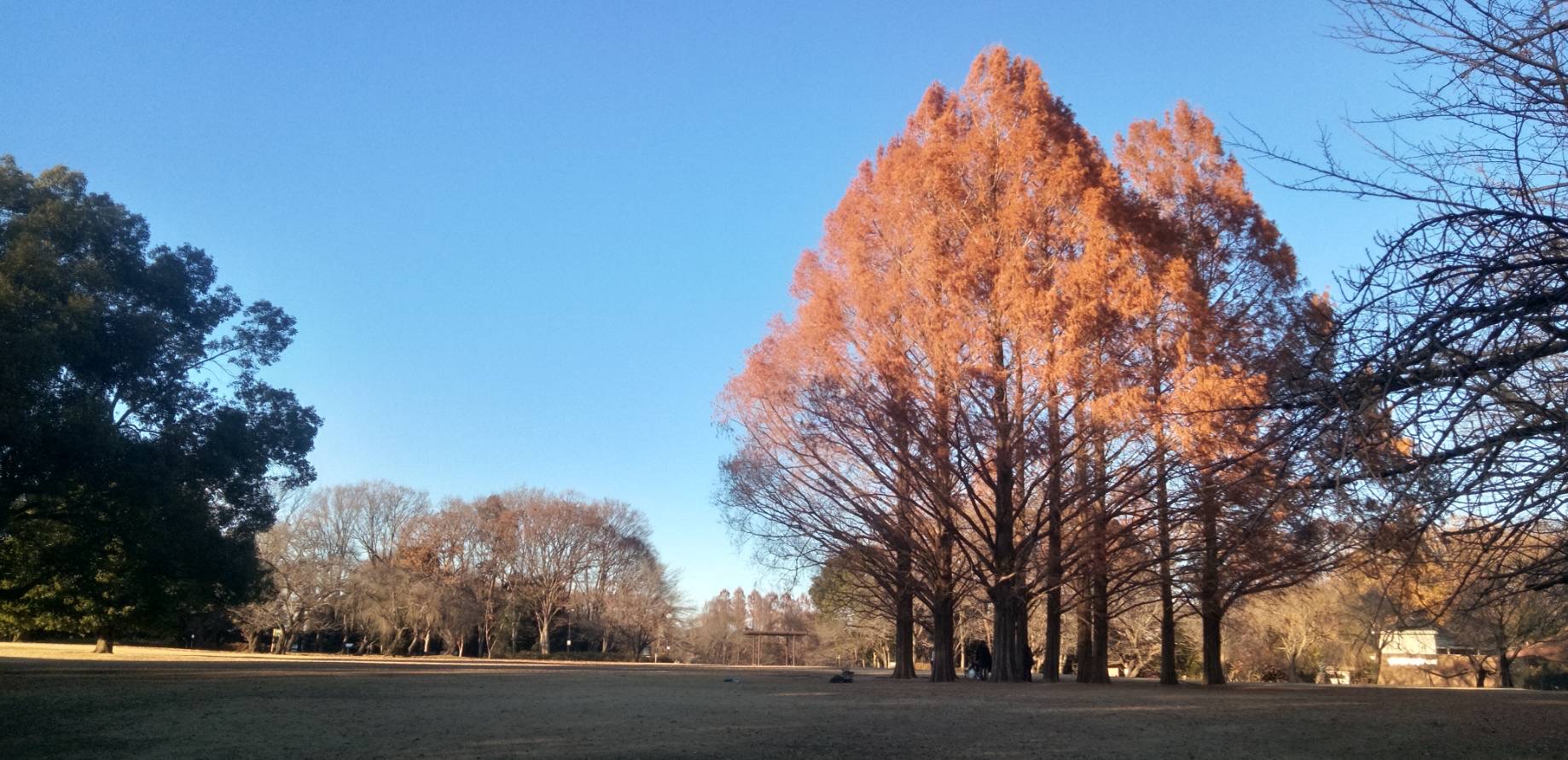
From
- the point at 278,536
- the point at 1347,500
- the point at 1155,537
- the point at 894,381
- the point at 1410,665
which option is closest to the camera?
the point at 1347,500

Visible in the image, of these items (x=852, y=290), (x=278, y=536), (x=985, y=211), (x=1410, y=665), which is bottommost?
(x=1410, y=665)

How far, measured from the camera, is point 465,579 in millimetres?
55625

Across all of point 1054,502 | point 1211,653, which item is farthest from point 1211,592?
point 1054,502

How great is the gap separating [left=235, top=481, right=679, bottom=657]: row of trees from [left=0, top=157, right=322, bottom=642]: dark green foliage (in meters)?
27.5

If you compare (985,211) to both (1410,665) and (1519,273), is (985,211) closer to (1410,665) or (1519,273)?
(1519,273)

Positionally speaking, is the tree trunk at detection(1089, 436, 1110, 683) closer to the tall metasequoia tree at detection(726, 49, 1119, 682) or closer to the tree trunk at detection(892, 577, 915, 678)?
the tall metasequoia tree at detection(726, 49, 1119, 682)

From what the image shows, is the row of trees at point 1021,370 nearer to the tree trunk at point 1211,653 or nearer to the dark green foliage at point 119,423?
the tree trunk at point 1211,653

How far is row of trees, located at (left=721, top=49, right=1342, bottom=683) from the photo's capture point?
19.4 metres

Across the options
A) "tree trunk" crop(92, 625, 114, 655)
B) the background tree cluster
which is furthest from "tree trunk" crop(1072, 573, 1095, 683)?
the background tree cluster

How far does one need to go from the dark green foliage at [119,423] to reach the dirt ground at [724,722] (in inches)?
117

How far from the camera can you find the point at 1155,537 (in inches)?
775

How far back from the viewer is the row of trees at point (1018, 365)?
765 inches

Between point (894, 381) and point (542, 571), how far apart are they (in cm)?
4240

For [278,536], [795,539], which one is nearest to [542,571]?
[278,536]
